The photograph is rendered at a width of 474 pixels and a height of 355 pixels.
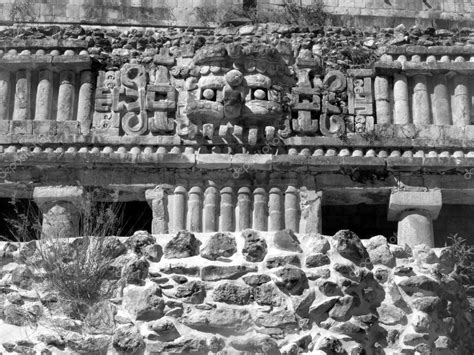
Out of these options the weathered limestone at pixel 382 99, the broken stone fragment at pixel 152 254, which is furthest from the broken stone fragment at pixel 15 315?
the weathered limestone at pixel 382 99

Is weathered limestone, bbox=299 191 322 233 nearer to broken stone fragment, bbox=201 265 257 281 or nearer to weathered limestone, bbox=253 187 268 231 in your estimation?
weathered limestone, bbox=253 187 268 231

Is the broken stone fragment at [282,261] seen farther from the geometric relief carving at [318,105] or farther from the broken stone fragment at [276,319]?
the geometric relief carving at [318,105]

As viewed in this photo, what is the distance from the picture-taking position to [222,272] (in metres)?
10.6

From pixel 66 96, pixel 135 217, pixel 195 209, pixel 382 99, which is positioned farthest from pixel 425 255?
pixel 66 96

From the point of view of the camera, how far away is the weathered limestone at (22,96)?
15281 mm

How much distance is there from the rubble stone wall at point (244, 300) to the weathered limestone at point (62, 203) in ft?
11.6

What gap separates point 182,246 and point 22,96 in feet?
17.7

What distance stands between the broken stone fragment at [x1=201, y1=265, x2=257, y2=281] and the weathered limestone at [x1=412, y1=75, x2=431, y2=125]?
5.38m

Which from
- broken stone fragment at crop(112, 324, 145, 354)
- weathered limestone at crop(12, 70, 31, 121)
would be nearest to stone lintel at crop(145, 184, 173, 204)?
weathered limestone at crop(12, 70, 31, 121)

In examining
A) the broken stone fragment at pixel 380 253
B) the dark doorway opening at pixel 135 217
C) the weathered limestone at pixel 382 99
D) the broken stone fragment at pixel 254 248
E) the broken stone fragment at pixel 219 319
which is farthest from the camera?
the dark doorway opening at pixel 135 217

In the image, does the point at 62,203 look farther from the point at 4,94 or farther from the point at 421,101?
the point at 421,101

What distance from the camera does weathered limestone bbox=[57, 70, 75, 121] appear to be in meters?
15.2

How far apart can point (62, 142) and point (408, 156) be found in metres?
4.29

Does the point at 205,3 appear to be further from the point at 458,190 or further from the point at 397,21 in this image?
the point at 458,190
